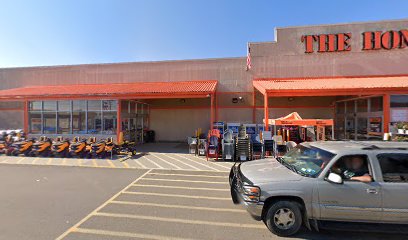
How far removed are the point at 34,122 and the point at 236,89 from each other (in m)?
13.7

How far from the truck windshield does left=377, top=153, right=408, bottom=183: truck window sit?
782mm

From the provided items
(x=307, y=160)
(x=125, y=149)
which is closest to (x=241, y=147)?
(x=125, y=149)

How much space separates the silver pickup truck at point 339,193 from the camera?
12.2 ft

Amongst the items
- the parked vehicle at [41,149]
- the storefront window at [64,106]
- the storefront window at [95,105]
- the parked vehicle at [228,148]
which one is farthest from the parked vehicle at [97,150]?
the parked vehicle at [228,148]

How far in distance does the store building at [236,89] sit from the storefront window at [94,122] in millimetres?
59

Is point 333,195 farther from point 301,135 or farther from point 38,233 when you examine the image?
point 301,135

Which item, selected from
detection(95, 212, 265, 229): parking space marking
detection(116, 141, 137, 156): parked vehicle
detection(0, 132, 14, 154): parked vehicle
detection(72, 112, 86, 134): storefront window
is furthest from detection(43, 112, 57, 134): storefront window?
detection(95, 212, 265, 229): parking space marking

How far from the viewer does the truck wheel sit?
393cm

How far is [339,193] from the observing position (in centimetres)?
379

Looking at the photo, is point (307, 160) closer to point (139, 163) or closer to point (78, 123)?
point (139, 163)

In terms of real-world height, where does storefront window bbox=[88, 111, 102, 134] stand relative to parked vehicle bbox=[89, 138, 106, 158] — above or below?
above

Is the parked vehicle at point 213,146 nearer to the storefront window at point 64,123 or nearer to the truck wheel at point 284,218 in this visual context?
the truck wheel at point 284,218

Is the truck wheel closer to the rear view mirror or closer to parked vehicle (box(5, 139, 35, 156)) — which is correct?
the rear view mirror

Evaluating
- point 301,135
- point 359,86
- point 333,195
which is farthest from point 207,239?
point 359,86
